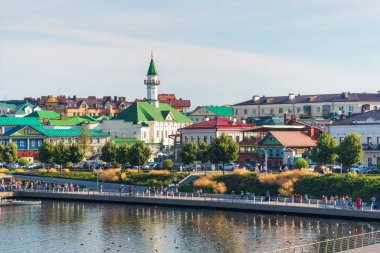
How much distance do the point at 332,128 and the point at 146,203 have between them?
36.4m

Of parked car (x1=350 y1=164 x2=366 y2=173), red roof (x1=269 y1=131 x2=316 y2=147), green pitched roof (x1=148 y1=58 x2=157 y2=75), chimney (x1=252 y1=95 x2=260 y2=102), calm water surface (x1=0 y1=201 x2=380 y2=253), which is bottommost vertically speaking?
calm water surface (x1=0 y1=201 x2=380 y2=253)

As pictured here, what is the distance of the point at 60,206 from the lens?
91.4m

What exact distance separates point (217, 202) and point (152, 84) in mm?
112319

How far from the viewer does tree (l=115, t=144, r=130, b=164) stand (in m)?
114

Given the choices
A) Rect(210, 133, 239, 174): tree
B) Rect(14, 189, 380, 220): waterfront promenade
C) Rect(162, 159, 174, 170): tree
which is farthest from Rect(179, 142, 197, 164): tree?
Rect(14, 189, 380, 220): waterfront promenade

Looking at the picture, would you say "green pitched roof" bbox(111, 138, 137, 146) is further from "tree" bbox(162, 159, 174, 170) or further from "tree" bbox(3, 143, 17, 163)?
"tree" bbox(162, 159, 174, 170)

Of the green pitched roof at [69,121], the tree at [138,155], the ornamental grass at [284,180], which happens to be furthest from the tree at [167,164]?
the green pitched roof at [69,121]

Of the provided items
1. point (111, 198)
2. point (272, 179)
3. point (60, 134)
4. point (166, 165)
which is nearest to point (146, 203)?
point (111, 198)

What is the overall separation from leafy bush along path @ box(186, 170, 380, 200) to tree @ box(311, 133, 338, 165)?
6.90 m

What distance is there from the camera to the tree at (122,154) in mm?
114500

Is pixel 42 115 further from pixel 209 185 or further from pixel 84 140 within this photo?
pixel 209 185

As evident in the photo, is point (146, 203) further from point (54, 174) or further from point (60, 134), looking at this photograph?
point (60, 134)

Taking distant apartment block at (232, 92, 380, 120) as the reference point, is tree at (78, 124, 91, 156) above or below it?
below

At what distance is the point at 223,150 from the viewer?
103938 millimetres
